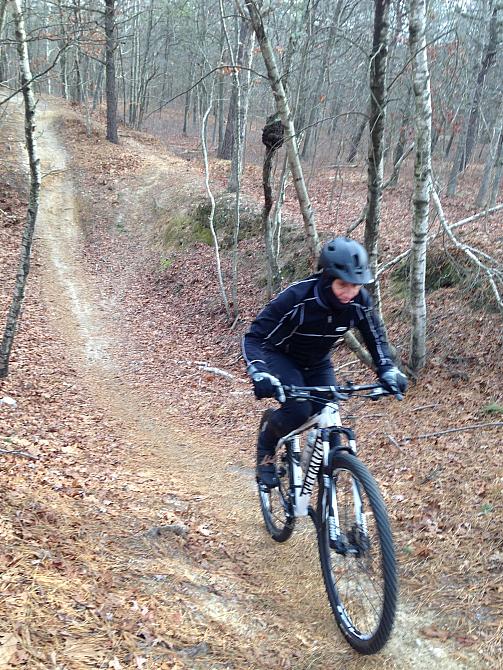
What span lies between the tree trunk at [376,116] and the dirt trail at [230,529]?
3783mm

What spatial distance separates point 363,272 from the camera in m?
3.72

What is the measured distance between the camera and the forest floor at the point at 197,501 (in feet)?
11.0

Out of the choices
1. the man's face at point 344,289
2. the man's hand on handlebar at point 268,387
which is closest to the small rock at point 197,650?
the man's hand on handlebar at point 268,387

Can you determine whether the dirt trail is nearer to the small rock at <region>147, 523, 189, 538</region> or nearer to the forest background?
the small rock at <region>147, 523, 189, 538</region>

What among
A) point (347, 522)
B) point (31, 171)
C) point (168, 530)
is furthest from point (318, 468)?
point (31, 171)

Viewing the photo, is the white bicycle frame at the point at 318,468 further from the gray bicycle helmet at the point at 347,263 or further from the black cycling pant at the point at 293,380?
the gray bicycle helmet at the point at 347,263

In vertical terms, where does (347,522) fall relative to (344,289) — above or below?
below

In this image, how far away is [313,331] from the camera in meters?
4.20

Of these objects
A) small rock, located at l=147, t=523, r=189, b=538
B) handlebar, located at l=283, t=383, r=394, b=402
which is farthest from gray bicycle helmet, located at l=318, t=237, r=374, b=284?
small rock, located at l=147, t=523, r=189, b=538

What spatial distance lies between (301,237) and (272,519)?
34.4ft

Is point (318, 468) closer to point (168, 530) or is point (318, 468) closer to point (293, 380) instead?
point (293, 380)

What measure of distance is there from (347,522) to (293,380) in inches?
46.5

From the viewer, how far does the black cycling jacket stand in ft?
13.3

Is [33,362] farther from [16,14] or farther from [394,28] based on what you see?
[394,28]
